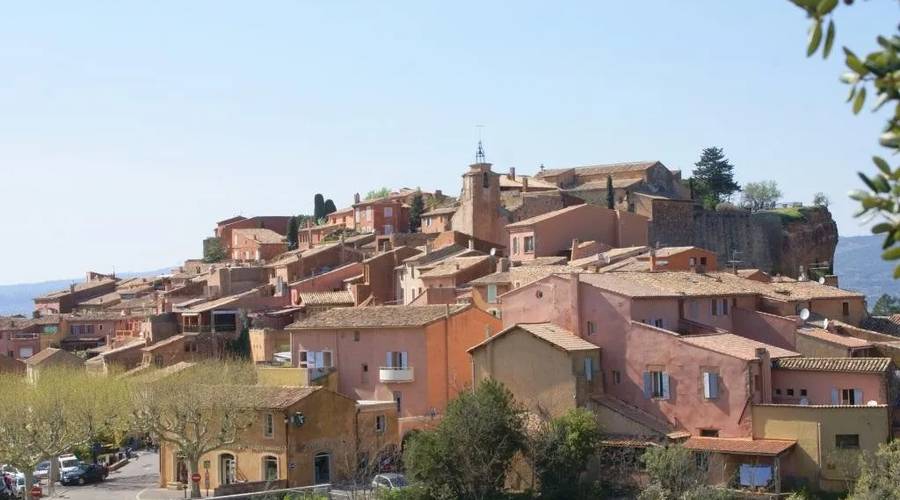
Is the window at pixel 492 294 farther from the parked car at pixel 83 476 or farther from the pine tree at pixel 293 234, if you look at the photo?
the pine tree at pixel 293 234

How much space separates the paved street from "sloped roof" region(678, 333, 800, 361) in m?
16.8

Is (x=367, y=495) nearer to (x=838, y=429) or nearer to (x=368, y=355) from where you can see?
(x=368, y=355)

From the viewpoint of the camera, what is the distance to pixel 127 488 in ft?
148

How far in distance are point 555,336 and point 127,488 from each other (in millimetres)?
15152

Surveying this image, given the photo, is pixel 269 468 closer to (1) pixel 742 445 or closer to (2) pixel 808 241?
(1) pixel 742 445

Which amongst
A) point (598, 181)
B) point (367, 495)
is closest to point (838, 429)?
point (367, 495)

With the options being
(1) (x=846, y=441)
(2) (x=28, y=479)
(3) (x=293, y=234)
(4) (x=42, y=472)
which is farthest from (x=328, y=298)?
(1) (x=846, y=441)

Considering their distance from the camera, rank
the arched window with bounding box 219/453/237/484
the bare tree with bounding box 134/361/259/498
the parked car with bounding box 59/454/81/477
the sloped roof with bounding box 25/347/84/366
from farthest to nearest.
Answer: the sloped roof with bounding box 25/347/84/366 → the parked car with bounding box 59/454/81/477 → the arched window with bounding box 219/453/237/484 → the bare tree with bounding box 134/361/259/498

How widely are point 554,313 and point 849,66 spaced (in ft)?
130

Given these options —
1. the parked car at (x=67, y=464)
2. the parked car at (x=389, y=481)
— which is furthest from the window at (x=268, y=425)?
the parked car at (x=67, y=464)

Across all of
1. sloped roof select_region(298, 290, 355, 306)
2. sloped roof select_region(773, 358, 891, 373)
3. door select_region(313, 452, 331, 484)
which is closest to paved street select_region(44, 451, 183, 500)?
door select_region(313, 452, 331, 484)

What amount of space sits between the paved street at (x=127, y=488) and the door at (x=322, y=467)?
4.39 meters

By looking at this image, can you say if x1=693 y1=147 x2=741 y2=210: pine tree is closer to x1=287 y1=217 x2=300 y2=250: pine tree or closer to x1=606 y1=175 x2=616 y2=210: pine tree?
x1=606 y1=175 x2=616 y2=210: pine tree

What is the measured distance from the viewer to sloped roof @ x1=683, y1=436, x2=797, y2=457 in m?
37.8
